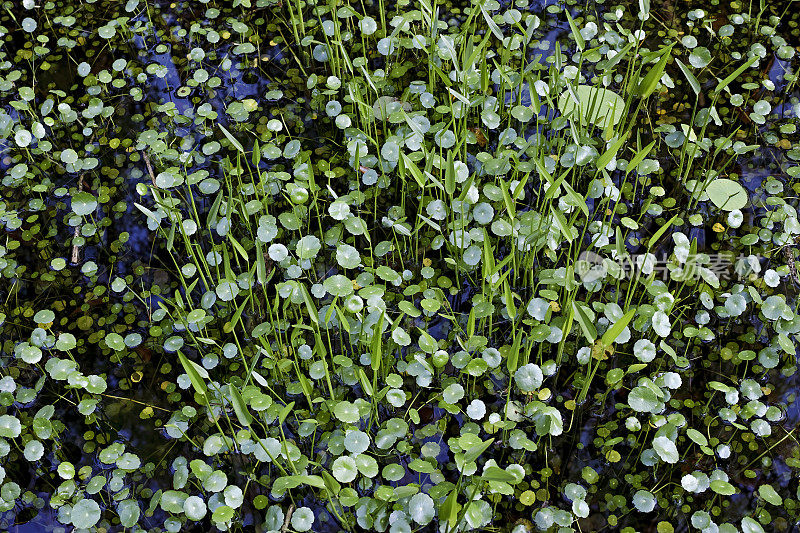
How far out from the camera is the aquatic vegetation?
1.99 m

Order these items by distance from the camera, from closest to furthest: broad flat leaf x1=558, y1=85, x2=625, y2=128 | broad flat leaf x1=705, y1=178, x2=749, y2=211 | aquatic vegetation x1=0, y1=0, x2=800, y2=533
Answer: aquatic vegetation x1=0, y1=0, x2=800, y2=533 → broad flat leaf x1=705, y1=178, x2=749, y2=211 → broad flat leaf x1=558, y1=85, x2=625, y2=128

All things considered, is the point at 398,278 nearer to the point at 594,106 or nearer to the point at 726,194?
the point at 594,106

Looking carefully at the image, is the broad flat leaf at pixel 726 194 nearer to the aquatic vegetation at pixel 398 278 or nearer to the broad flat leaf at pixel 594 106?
the aquatic vegetation at pixel 398 278

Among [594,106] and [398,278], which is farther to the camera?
[594,106]

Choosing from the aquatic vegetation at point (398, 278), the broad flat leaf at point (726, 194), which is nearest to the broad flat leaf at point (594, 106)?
the aquatic vegetation at point (398, 278)

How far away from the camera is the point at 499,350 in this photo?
2.24m

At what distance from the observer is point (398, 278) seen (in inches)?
90.3

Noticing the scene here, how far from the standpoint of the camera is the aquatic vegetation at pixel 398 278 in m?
1.99

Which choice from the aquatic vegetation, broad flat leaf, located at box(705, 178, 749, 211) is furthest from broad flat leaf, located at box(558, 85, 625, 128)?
broad flat leaf, located at box(705, 178, 749, 211)

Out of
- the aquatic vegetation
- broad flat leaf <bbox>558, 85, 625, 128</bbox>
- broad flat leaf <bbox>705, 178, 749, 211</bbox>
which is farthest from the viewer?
broad flat leaf <bbox>558, 85, 625, 128</bbox>

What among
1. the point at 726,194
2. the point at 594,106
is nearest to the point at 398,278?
the point at 594,106

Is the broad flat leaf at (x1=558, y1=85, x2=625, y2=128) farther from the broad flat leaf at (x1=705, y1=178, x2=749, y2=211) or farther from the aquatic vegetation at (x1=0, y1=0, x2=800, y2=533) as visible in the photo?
the broad flat leaf at (x1=705, y1=178, x2=749, y2=211)

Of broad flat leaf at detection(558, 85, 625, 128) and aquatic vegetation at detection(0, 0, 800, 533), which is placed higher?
broad flat leaf at detection(558, 85, 625, 128)

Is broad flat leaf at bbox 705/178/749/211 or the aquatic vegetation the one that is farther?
broad flat leaf at bbox 705/178/749/211
